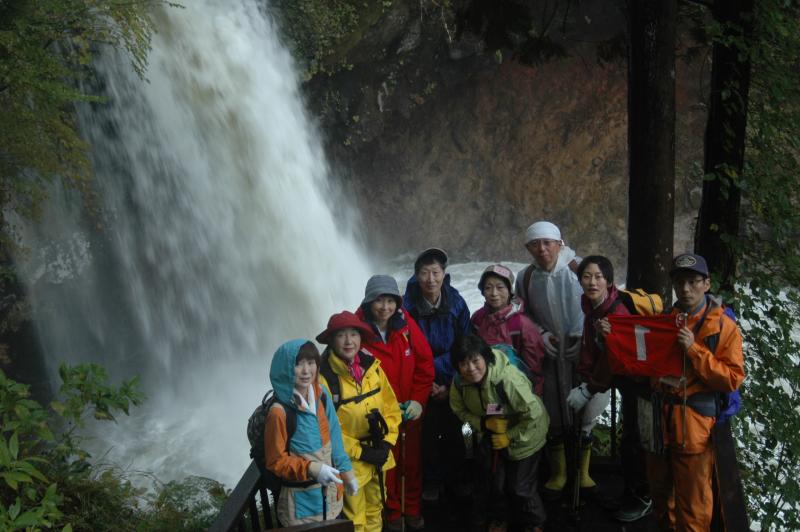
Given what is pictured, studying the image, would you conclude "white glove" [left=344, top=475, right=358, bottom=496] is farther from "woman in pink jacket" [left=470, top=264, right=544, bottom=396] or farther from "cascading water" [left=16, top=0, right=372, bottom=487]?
"cascading water" [left=16, top=0, right=372, bottom=487]

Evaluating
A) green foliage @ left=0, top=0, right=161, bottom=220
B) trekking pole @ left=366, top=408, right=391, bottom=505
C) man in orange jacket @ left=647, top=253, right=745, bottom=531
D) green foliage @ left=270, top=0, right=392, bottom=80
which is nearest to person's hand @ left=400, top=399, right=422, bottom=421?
trekking pole @ left=366, top=408, right=391, bottom=505

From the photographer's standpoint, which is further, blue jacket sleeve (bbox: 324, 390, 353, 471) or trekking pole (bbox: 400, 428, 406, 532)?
trekking pole (bbox: 400, 428, 406, 532)

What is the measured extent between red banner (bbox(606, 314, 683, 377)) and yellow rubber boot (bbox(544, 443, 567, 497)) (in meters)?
0.89

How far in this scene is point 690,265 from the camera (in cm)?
356

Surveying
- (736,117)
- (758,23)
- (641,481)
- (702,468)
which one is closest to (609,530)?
(641,481)

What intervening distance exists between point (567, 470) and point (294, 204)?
869 cm

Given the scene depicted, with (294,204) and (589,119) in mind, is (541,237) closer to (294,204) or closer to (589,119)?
(294,204)

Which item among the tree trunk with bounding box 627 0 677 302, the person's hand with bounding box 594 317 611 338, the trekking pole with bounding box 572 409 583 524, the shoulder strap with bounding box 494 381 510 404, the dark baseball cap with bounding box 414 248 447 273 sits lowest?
the trekking pole with bounding box 572 409 583 524

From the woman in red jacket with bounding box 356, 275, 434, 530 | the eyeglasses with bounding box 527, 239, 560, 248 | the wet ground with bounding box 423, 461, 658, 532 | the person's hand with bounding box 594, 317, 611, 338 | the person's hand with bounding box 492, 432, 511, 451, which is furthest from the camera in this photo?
the eyeglasses with bounding box 527, 239, 560, 248

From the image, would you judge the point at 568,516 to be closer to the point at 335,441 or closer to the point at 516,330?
the point at 516,330

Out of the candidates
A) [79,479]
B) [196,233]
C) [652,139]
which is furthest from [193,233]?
[652,139]

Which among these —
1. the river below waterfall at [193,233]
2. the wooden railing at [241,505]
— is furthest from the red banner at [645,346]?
the river below waterfall at [193,233]

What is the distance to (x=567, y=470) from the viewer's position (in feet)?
15.0

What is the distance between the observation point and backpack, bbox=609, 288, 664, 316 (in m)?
3.88
